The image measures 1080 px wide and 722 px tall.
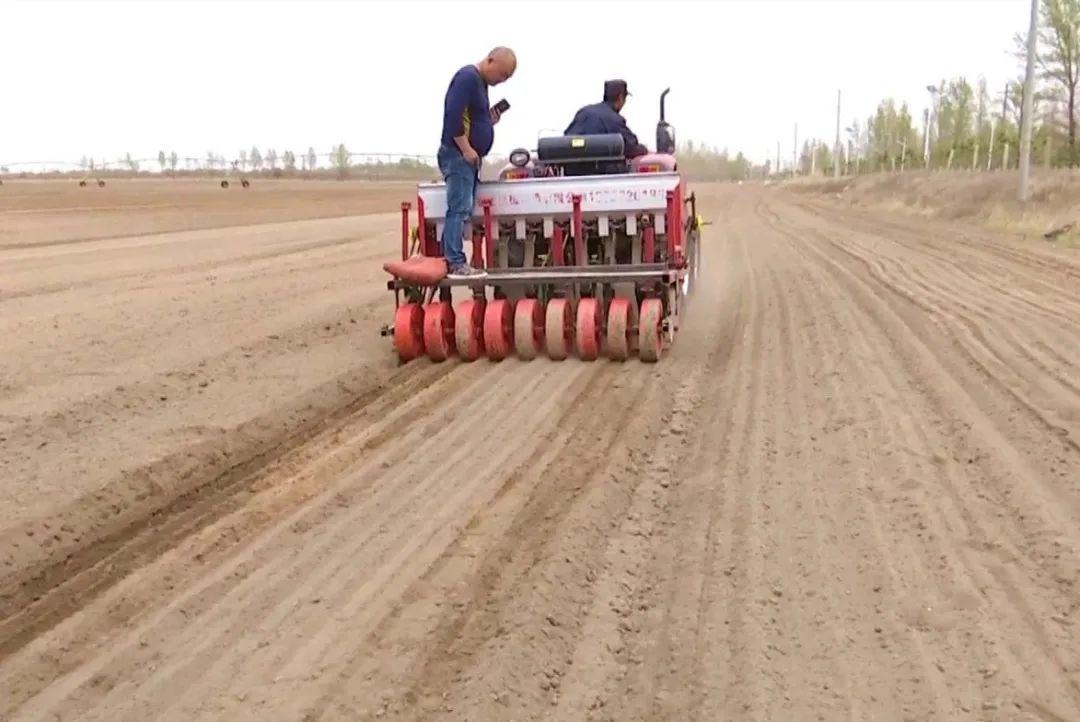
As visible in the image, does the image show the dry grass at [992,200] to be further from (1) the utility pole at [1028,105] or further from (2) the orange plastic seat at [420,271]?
(2) the orange plastic seat at [420,271]

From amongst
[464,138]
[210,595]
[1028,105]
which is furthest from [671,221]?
[1028,105]

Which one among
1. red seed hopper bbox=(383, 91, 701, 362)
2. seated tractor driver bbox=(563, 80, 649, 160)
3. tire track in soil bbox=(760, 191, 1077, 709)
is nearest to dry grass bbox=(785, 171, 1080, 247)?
seated tractor driver bbox=(563, 80, 649, 160)

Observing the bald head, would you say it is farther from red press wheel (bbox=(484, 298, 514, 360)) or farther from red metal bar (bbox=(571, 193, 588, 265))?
red press wheel (bbox=(484, 298, 514, 360))

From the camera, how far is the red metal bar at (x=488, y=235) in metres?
8.30

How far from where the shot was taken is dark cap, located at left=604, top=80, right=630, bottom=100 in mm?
9289

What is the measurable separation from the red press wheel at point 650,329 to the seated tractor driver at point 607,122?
200cm

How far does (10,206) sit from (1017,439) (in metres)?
29.0

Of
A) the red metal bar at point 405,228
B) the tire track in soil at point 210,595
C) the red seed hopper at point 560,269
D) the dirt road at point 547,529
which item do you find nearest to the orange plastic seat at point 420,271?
the red seed hopper at point 560,269

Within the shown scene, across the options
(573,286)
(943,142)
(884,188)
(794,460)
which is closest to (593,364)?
(573,286)

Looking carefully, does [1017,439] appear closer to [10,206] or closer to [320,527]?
[320,527]

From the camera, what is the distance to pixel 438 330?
796cm

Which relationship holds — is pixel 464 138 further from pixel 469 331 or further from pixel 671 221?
pixel 671 221

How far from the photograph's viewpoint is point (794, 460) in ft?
17.5

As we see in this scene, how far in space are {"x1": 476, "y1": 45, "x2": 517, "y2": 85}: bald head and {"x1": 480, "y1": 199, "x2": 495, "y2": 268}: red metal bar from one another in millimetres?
1004
